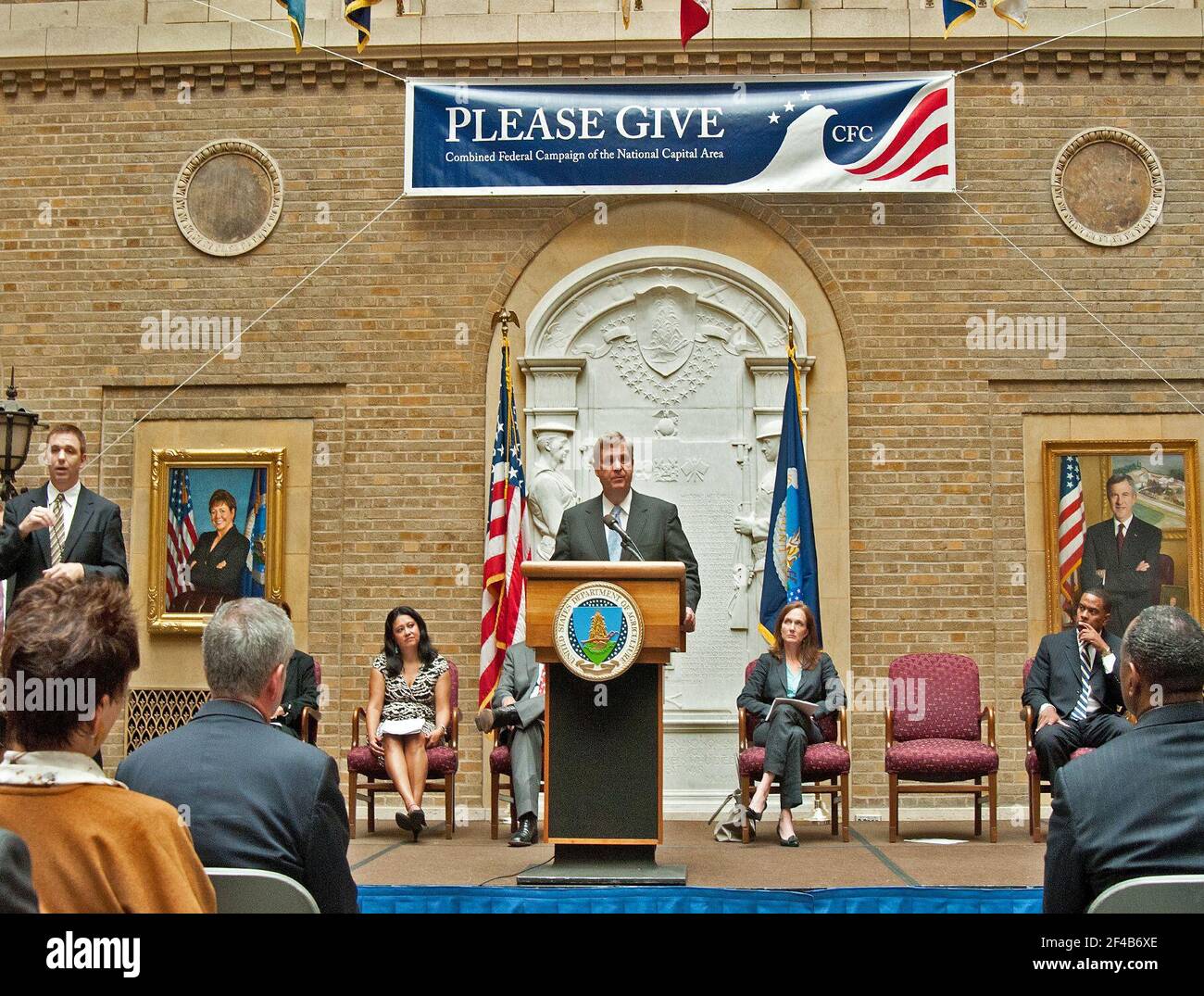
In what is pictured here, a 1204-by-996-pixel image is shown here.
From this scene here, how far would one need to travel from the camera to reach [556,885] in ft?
18.3

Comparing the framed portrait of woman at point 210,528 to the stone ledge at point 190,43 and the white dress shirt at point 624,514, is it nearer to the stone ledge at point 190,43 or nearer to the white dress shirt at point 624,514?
the stone ledge at point 190,43

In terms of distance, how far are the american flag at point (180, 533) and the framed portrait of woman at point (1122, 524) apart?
5.87 m

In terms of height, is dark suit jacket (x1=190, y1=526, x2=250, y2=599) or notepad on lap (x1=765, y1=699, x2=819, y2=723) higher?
dark suit jacket (x1=190, y1=526, x2=250, y2=599)

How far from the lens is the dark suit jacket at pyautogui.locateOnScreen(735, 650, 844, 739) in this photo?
7.85 meters

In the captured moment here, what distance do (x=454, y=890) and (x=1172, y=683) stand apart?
290 cm

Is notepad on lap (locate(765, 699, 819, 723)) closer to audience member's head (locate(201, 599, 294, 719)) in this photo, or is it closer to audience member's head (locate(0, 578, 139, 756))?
audience member's head (locate(201, 599, 294, 719))

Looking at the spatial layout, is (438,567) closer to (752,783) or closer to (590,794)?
(752,783)

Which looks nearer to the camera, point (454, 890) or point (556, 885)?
point (454, 890)

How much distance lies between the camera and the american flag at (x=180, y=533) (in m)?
9.59

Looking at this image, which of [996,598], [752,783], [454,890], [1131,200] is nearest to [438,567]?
[752,783]

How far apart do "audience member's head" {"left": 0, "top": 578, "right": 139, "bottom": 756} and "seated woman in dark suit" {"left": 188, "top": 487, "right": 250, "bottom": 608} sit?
739cm

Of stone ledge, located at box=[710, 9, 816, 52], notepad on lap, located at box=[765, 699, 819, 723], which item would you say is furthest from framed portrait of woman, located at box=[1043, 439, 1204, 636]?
stone ledge, located at box=[710, 9, 816, 52]

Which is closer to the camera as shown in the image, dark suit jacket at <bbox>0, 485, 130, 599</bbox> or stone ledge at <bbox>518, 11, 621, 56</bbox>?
dark suit jacket at <bbox>0, 485, 130, 599</bbox>
